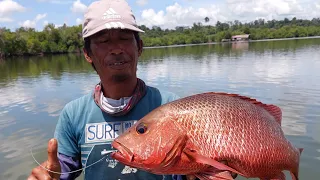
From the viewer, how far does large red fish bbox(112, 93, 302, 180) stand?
5.67ft

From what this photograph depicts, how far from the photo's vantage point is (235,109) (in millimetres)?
1958

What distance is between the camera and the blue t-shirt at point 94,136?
2.47 metres

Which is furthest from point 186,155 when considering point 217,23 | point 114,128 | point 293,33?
point 217,23

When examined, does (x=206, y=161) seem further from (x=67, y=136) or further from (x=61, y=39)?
(x=61, y=39)

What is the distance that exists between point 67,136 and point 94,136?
0.23 meters

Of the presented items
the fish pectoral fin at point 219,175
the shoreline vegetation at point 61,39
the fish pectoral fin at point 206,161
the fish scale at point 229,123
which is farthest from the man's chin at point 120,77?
the shoreline vegetation at point 61,39

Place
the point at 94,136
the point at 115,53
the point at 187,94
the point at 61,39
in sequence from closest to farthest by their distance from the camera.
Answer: the point at 115,53 → the point at 94,136 → the point at 187,94 → the point at 61,39

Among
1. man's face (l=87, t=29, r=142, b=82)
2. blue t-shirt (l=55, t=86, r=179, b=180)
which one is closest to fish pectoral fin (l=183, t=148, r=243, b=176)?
blue t-shirt (l=55, t=86, r=179, b=180)

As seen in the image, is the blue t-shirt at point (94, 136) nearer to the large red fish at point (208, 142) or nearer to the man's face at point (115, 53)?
the man's face at point (115, 53)

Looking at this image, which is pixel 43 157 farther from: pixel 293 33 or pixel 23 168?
pixel 293 33

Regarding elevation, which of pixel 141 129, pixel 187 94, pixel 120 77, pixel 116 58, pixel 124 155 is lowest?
pixel 187 94

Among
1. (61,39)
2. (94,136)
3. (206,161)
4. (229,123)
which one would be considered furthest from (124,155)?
(61,39)

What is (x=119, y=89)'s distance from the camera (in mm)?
2494

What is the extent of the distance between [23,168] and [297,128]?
925cm
